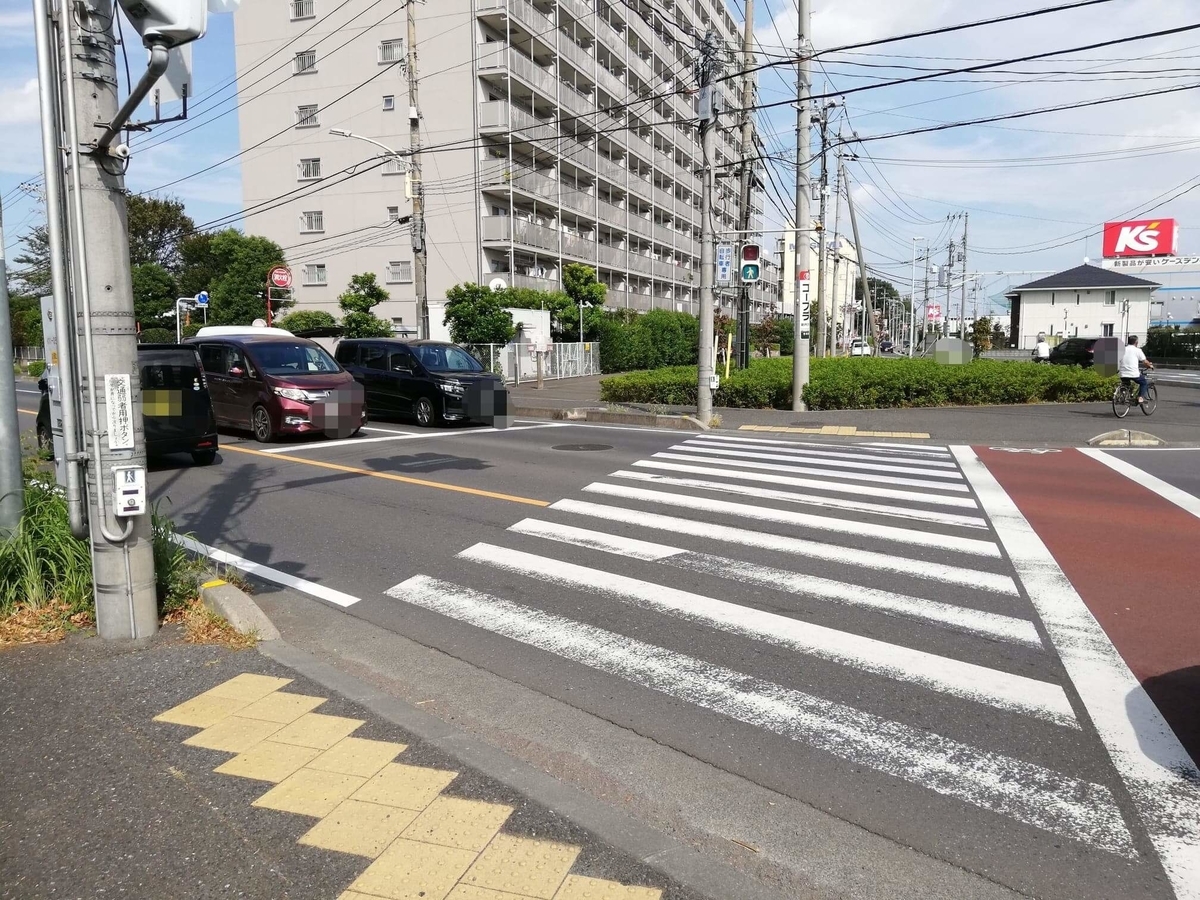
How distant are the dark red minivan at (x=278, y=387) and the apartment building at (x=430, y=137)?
21.4 m

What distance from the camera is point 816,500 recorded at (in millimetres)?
9547

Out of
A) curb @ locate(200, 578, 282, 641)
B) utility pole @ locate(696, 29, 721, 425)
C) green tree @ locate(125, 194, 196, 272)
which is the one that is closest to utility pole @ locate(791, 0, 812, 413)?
utility pole @ locate(696, 29, 721, 425)

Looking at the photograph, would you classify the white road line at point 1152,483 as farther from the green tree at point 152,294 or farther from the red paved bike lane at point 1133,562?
the green tree at point 152,294

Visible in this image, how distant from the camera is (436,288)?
39219 millimetres

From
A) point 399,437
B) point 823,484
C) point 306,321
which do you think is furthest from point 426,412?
point 306,321

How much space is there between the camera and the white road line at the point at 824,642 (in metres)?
4.56

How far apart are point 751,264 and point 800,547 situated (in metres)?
13.2

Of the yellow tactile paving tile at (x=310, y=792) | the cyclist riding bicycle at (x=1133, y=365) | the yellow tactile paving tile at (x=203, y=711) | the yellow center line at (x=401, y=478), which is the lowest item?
the yellow tactile paving tile at (x=310, y=792)

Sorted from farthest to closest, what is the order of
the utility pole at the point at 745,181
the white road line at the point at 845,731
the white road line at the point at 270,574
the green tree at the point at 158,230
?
the green tree at the point at 158,230 → the utility pole at the point at 745,181 → the white road line at the point at 270,574 → the white road line at the point at 845,731

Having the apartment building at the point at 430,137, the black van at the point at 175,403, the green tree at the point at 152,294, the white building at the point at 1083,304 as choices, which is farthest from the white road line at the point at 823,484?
the white building at the point at 1083,304

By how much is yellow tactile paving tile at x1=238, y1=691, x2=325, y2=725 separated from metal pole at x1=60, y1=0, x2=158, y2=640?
128 centimetres

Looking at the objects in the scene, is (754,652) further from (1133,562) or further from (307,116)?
(307,116)

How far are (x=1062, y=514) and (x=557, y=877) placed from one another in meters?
8.01

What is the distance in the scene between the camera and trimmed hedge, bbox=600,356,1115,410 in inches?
810
